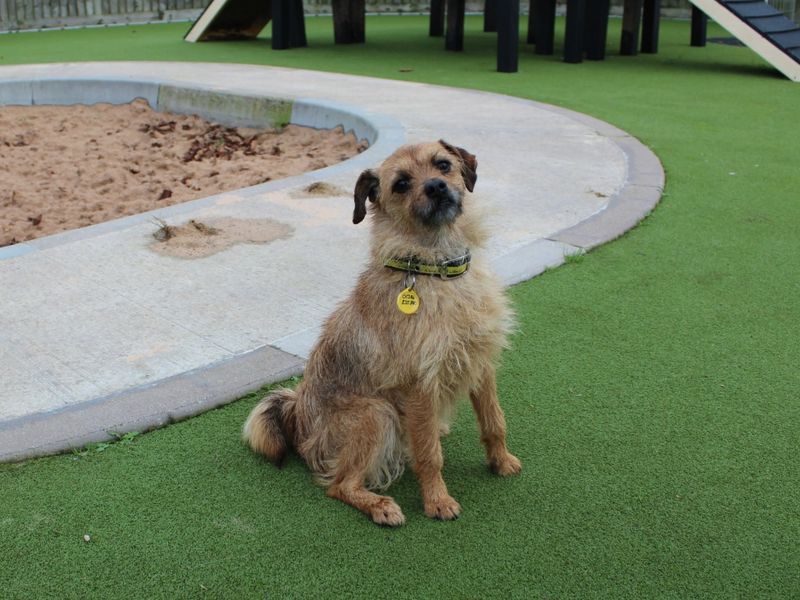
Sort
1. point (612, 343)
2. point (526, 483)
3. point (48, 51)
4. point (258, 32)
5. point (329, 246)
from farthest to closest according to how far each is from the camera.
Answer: point (258, 32) → point (48, 51) → point (329, 246) → point (612, 343) → point (526, 483)

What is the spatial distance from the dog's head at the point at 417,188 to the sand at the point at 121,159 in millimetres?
4360

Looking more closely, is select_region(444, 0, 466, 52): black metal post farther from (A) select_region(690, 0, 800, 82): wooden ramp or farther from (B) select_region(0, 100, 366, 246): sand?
(B) select_region(0, 100, 366, 246): sand

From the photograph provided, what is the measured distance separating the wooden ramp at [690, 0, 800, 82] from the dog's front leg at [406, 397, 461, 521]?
10.4 m

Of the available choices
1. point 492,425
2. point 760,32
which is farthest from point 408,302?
point 760,32

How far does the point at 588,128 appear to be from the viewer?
873 centimetres

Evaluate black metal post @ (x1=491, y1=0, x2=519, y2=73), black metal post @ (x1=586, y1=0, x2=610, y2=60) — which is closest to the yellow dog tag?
black metal post @ (x1=491, y1=0, x2=519, y2=73)

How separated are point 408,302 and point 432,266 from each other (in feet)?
0.52

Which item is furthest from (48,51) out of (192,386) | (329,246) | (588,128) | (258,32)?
(192,386)

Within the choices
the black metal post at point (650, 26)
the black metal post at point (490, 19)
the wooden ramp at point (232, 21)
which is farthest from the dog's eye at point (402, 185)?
the black metal post at point (490, 19)

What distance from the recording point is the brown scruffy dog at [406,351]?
288cm

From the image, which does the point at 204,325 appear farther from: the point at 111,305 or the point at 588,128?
Answer: the point at 588,128

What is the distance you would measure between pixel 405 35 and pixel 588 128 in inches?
415

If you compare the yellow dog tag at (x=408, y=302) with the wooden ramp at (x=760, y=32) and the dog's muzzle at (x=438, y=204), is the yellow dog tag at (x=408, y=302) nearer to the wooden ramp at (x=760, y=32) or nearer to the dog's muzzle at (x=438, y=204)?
the dog's muzzle at (x=438, y=204)

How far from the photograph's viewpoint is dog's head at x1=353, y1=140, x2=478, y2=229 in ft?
9.55
